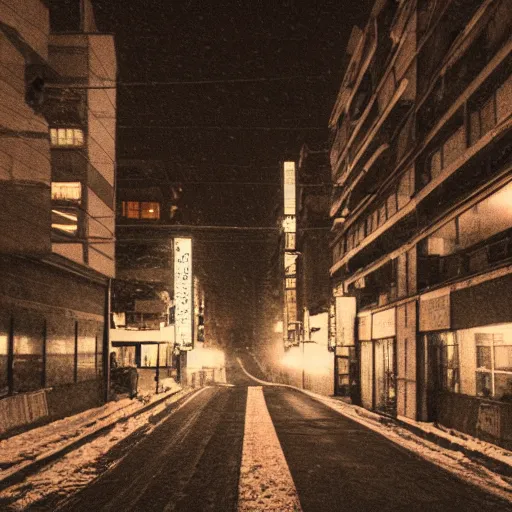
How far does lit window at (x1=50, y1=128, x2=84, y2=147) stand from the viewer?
22.8 metres

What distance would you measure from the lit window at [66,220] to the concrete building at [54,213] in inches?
1.5

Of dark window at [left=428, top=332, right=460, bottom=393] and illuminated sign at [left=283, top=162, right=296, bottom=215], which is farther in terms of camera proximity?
illuminated sign at [left=283, top=162, right=296, bottom=215]

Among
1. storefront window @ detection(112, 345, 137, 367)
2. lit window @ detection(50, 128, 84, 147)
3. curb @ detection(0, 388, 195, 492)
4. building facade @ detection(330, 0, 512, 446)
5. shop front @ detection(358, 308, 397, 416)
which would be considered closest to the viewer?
curb @ detection(0, 388, 195, 492)

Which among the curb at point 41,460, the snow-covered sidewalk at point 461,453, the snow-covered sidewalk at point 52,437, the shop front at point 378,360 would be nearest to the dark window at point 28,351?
the snow-covered sidewalk at point 52,437

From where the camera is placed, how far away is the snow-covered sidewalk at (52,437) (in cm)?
1057

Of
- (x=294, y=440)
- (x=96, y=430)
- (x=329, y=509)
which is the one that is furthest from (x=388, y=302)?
(x=329, y=509)

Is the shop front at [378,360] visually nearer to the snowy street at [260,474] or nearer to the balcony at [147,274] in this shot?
the snowy street at [260,474]

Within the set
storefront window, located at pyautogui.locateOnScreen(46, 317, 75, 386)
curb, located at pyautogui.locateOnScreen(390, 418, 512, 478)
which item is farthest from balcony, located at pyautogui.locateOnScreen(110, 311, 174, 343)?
curb, located at pyautogui.locateOnScreen(390, 418, 512, 478)

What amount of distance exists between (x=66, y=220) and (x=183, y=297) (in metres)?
15.7

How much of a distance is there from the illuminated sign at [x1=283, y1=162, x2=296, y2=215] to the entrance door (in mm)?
16374

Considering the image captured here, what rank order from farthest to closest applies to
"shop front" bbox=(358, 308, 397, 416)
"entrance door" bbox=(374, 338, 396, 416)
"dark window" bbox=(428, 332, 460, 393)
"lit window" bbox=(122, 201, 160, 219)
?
"lit window" bbox=(122, 201, 160, 219), "entrance door" bbox=(374, 338, 396, 416), "shop front" bbox=(358, 308, 397, 416), "dark window" bbox=(428, 332, 460, 393)

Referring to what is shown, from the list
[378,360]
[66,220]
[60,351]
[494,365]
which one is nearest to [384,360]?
[378,360]

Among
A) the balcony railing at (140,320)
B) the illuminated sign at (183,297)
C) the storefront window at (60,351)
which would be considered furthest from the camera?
the balcony railing at (140,320)

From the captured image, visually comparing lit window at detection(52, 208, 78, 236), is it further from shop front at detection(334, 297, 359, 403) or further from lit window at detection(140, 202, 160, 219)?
lit window at detection(140, 202, 160, 219)
